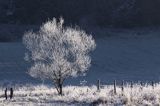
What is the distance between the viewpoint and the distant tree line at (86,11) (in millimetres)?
108894

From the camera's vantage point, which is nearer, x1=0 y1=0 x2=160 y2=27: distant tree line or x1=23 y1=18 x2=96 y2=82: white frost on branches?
x1=23 y1=18 x2=96 y2=82: white frost on branches

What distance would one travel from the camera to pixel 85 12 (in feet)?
377

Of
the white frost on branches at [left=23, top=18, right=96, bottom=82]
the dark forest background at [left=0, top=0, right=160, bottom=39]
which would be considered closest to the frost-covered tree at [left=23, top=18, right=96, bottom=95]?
the white frost on branches at [left=23, top=18, right=96, bottom=82]

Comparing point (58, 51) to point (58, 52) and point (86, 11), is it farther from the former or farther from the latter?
point (86, 11)

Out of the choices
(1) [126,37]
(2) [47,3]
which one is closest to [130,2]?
(2) [47,3]

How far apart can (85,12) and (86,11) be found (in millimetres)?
648

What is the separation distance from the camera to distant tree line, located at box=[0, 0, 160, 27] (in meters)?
109

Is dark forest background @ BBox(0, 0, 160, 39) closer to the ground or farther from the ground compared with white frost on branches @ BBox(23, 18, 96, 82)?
farther from the ground

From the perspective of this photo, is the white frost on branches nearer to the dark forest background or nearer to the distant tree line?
the dark forest background

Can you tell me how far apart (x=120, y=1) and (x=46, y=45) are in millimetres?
81665

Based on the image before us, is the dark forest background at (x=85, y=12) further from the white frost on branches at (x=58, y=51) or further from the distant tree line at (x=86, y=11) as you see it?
the white frost on branches at (x=58, y=51)

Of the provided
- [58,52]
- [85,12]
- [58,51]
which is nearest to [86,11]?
[85,12]

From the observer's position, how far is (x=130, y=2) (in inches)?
4587

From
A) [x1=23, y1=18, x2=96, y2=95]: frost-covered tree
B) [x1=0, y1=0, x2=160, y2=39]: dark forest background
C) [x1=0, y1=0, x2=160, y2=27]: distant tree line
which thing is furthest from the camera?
[x1=0, y1=0, x2=160, y2=27]: distant tree line
